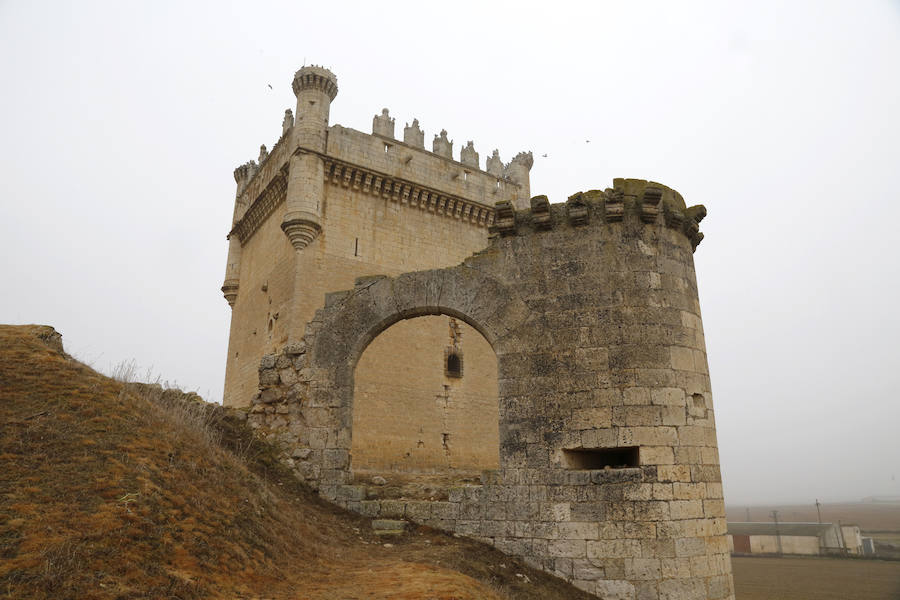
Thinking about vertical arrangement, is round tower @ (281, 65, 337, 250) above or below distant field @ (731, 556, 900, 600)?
above

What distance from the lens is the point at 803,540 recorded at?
29234 mm

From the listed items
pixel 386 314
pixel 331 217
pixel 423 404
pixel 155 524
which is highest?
pixel 331 217

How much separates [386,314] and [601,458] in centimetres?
376

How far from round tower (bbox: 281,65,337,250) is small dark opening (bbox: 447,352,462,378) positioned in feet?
18.4

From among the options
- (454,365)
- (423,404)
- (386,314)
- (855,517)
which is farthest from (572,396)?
(855,517)

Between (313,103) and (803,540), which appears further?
(803,540)

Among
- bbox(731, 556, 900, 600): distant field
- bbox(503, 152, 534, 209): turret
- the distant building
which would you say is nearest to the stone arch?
bbox(503, 152, 534, 209): turret

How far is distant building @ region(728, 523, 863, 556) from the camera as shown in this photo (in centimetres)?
2805

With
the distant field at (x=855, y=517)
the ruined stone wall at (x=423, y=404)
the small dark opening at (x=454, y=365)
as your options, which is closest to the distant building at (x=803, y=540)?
the distant field at (x=855, y=517)

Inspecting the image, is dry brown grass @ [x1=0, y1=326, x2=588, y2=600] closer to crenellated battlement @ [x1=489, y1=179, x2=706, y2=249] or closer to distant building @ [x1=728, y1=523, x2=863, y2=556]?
crenellated battlement @ [x1=489, y1=179, x2=706, y2=249]

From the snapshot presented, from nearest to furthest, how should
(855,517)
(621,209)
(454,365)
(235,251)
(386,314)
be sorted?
(621,209) → (386,314) → (454,365) → (235,251) → (855,517)

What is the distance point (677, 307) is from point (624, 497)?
2552mm

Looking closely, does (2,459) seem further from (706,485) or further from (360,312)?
(706,485)

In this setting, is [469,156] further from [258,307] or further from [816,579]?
[816,579]
